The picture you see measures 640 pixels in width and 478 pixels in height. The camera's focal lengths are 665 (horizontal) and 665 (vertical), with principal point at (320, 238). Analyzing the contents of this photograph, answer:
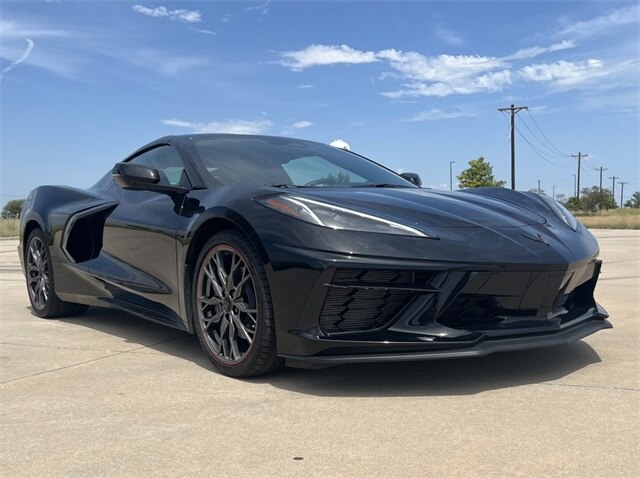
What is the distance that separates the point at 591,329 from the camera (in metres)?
3.21

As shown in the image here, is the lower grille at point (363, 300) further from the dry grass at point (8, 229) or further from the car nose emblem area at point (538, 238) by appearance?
the dry grass at point (8, 229)

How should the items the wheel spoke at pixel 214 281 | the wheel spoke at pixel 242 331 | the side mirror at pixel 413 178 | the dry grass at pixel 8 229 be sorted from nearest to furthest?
the wheel spoke at pixel 242 331 → the wheel spoke at pixel 214 281 → the side mirror at pixel 413 178 → the dry grass at pixel 8 229

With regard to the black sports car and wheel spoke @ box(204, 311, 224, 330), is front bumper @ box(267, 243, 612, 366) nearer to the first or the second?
the black sports car

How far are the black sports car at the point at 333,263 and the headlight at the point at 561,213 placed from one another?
13mm

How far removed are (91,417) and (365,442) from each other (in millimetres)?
1116

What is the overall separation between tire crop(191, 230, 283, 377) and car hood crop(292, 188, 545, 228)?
427 millimetres

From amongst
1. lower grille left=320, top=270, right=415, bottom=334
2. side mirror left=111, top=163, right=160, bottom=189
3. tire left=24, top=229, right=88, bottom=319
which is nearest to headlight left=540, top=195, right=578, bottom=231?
lower grille left=320, top=270, right=415, bottom=334

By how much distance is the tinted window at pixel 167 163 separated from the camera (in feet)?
12.7

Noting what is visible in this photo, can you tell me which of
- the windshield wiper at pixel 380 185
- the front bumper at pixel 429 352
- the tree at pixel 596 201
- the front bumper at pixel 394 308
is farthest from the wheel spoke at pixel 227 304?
the tree at pixel 596 201

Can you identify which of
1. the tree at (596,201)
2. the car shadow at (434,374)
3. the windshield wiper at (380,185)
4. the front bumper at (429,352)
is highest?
the windshield wiper at (380,185)

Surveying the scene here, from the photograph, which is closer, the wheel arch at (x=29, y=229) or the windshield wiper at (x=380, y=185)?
the windshield wiper at (x=380, y=185)

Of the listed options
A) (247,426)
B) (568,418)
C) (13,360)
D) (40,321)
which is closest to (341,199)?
(247,426)

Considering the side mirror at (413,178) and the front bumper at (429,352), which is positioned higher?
the side mirror at (413,178)

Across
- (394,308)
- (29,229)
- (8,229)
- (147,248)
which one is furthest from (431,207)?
(8,229)
